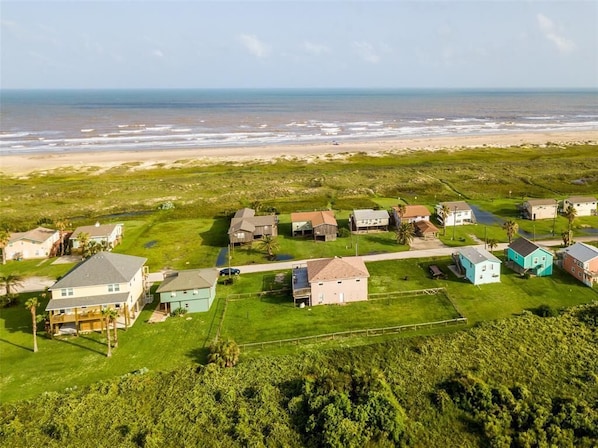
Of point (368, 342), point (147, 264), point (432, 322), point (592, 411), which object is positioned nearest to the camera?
point (592, 411)

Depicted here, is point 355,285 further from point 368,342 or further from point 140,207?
point 140,207

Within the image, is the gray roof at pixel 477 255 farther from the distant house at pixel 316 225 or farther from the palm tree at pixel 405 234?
the distant house at pixel 316 225

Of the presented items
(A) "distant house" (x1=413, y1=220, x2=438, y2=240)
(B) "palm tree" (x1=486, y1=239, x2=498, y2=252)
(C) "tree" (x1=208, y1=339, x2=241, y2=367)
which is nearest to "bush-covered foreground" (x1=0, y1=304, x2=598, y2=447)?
(C) "tree" (x1=208, y1=339, x2=241, y2=367)

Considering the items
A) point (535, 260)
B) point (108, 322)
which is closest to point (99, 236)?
point (108, 322)

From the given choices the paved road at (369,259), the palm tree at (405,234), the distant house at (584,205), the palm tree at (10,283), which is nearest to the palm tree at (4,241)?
the paved road at (369,259)

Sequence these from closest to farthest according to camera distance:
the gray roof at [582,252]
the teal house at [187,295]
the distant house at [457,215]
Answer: the teal house at [187,295] < the gray roof at [582,252] < the distant house at [457,215]

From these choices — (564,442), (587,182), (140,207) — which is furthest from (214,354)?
(587,182)
